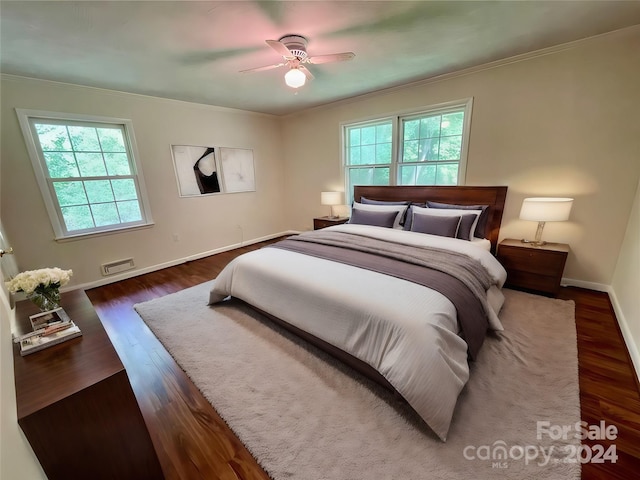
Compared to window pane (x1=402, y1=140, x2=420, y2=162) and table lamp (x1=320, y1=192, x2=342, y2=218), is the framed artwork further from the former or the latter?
window pane (x1=402, y1=140, x2=420, y2=162)

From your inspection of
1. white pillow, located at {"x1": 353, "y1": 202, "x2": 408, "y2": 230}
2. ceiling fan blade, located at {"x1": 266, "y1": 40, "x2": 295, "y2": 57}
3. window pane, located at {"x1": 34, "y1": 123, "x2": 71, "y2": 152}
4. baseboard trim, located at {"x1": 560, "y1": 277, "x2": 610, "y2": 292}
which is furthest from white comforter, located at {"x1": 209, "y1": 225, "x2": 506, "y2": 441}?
window pane, located at {"x1": 34, "y1": 123, "x2": 71, "y2": 152}

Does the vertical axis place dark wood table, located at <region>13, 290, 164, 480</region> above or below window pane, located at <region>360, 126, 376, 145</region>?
below

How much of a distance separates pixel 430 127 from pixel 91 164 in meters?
4.43

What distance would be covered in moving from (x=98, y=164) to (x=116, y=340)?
2351mm

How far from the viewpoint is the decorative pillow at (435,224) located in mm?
2859

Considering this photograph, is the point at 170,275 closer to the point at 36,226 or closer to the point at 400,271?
the point at 36,226

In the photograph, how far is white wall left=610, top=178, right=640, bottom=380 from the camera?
72.2 inches

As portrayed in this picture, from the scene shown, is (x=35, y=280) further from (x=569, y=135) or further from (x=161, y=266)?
(x=569, y=135)

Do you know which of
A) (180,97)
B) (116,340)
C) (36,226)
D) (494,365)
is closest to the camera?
(494,365)

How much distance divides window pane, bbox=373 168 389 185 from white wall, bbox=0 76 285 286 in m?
2.19

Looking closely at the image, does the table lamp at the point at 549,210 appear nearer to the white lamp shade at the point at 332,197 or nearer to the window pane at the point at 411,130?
the window pane at the point at 411,130

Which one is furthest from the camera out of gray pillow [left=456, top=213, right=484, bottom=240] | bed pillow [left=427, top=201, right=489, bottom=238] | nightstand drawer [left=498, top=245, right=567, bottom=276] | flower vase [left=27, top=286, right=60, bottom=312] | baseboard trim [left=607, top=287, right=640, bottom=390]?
bed pillow [left=427, top=201, right=489, bottom=238]

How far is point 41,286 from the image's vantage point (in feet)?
4.20

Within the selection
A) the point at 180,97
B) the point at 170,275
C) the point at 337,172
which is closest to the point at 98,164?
the point at 180,97
